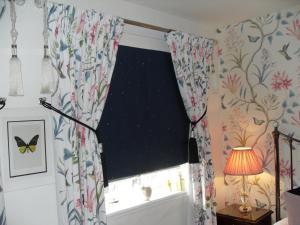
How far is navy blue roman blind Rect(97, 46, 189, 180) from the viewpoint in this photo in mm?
2623

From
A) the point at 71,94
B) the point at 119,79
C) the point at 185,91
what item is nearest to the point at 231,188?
the point at 185,91

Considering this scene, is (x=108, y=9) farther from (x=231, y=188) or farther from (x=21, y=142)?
(x=231, y=188)

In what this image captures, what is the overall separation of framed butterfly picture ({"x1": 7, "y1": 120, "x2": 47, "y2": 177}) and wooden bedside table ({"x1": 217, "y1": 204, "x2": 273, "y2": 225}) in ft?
5.98

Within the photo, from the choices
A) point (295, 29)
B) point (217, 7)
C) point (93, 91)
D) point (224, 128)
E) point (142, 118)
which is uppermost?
point (217, 7)

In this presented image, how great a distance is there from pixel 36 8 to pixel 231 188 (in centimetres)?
260

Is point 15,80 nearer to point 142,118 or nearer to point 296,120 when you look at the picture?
point 142,118

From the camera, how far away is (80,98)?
230 centimetres

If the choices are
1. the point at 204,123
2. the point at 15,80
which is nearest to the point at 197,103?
the point at 204,123

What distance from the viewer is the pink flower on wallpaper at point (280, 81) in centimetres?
314

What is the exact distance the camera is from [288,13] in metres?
3.12

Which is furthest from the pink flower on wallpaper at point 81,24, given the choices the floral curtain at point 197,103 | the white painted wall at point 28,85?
the floral curtain at point 197,103

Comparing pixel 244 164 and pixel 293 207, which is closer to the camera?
pixel 293 207

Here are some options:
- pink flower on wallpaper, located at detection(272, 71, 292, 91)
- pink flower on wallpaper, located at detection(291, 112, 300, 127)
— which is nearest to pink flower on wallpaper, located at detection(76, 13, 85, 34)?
pink flower on wallpaper, located at detection(272, 71, 292, 91)

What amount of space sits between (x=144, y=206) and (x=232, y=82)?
62.8 inches
